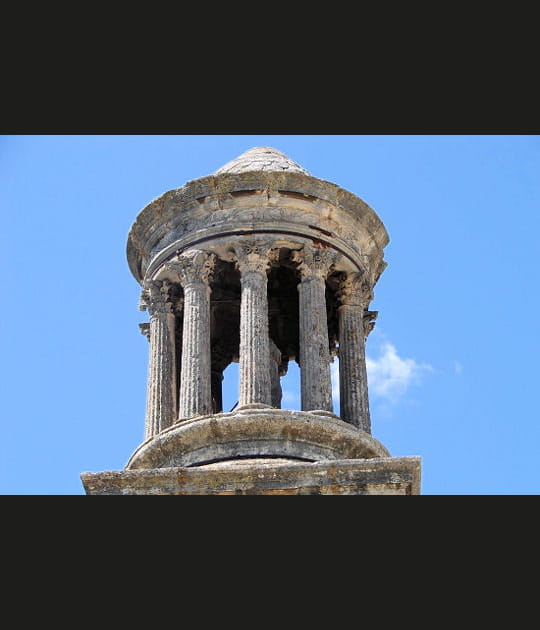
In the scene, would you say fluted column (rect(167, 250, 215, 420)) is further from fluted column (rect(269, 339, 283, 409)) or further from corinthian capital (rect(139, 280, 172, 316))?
fluted column (rect(269, 339, 283, 409))

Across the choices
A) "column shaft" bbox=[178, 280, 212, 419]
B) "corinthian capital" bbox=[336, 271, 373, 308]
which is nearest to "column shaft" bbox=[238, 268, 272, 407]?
"column shaft" bbox=[178, 280, 212, 419]

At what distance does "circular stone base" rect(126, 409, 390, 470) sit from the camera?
93.5 feet

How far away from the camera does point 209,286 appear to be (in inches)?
1229

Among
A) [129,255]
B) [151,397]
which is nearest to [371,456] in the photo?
[151,397]

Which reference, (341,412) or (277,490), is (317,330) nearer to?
(341,412)

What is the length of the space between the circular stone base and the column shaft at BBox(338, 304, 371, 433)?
163cm

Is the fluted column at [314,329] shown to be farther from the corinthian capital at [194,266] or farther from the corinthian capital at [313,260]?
the corinthian capital at [194,266]

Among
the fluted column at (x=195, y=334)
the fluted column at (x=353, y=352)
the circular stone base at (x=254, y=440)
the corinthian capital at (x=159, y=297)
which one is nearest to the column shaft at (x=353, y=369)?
the fluted column at (x=353, y=352)

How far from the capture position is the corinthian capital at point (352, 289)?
105 ft

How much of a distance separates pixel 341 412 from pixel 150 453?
142 inches

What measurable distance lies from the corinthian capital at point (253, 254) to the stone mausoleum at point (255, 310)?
23 millimetres

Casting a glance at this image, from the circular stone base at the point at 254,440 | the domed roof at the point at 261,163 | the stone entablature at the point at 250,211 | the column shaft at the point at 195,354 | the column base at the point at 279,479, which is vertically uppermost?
the domed roof at the point at 261,163

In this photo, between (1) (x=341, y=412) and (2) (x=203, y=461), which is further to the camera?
(1) (x=341, y=412)

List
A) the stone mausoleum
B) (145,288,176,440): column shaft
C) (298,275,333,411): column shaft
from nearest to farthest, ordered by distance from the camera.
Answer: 1. the stone mausoleum
2. (298,275,333,411): column shaft
3. (145,288,176,440): column shaft
